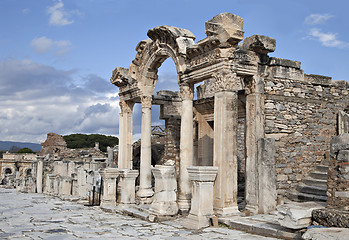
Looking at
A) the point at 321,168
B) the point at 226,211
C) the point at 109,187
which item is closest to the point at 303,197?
the point at 321,168

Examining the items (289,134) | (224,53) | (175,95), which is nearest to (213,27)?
(224,53)

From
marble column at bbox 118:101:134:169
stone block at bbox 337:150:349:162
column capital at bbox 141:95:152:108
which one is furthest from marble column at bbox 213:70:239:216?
marble column at bbox 118:101:134:169

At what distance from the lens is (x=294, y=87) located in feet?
35.9

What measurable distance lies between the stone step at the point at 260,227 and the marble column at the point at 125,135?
674 centimetres

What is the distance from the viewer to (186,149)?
11.0m

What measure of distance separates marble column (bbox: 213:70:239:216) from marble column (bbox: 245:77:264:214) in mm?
710

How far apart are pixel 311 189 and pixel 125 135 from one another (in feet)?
25.2

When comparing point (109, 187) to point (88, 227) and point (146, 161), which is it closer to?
point (146, 161)

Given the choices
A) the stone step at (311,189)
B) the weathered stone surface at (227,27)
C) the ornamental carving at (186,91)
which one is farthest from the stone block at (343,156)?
the ornamental carving at (186,91)

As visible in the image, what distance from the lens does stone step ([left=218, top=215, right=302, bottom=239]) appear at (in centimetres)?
716

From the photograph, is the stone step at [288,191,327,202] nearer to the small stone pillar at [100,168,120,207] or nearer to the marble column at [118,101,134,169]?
the small stone pillar at [100,168,120,207]

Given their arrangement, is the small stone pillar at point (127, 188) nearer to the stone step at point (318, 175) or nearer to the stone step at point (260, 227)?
the stone step at point (260, 227)

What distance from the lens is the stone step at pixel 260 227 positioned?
7160mm

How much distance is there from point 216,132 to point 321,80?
433 centimetres
